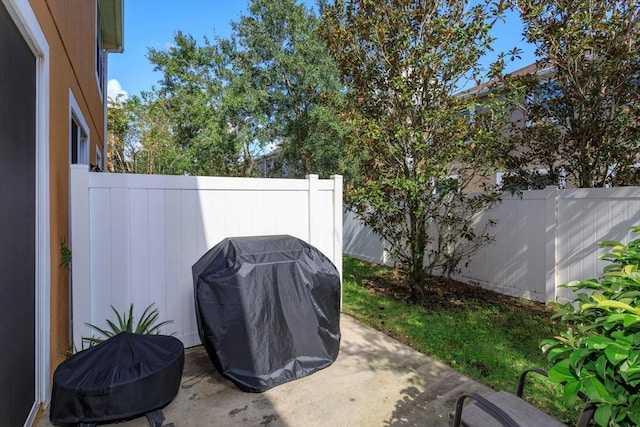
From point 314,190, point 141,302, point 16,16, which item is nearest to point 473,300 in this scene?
point 314,190

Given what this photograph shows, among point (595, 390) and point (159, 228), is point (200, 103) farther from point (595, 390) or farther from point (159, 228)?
point (595, 390)

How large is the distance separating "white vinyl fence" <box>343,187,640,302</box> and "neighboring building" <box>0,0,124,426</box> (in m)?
5.62

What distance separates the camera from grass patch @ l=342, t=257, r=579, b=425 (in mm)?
3118

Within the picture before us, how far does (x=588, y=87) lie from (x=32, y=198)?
259 inches

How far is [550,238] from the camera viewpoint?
16.4ft

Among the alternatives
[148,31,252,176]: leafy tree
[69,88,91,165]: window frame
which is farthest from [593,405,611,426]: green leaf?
[148,31,252,176]: leafy tree

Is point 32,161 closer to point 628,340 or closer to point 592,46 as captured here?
point 628,340

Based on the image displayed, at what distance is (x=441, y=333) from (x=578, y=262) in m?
2.21

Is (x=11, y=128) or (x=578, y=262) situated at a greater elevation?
(x=11, y=128)

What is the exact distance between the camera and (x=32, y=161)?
244 centimetres

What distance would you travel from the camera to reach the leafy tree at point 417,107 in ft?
15.2

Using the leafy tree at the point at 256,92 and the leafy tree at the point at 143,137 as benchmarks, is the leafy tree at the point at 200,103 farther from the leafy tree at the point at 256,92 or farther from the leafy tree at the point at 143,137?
the leafy tree at the point at 143,137

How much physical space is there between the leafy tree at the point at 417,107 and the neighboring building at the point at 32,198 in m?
3.26

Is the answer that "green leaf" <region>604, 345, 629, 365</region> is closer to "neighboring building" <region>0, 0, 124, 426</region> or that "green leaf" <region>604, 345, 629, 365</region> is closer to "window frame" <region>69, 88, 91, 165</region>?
"neighboring building" <region>0, 0, 124, 426</region>
